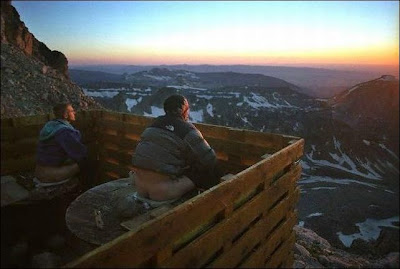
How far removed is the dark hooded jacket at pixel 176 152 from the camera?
4.05 m

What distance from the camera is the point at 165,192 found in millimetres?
4062

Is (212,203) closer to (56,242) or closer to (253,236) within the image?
(253,236)

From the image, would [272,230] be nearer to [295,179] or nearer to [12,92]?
[295,179]

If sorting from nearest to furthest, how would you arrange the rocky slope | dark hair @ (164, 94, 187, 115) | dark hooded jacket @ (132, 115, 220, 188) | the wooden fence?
1. the wooden fence
2. dark hooded jacket @ (132, 115, 220, 188)
3. dark hair @ (164, 94, 187, 115)
4. the rocky slope

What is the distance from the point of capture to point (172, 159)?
13.4 ft

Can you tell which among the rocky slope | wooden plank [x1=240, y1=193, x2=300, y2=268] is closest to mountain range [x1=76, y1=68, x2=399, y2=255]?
the rocky slope

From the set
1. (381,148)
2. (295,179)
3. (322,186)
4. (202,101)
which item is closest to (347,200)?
(322,186)

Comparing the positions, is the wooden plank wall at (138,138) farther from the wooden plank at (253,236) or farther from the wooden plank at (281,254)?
the wooden plank at (281,254)

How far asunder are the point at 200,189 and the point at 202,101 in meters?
136

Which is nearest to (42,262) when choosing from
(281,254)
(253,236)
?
(253,236)

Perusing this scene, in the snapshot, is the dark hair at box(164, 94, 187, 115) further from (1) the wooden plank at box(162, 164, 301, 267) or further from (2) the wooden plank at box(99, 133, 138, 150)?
(2) the wooden plank at box(99, 133, 138, 150)

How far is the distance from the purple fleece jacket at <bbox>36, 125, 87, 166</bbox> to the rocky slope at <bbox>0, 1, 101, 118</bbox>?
36.0 feet

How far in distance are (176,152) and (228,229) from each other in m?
1.34

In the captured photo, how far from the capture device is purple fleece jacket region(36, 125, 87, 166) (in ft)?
16.6
